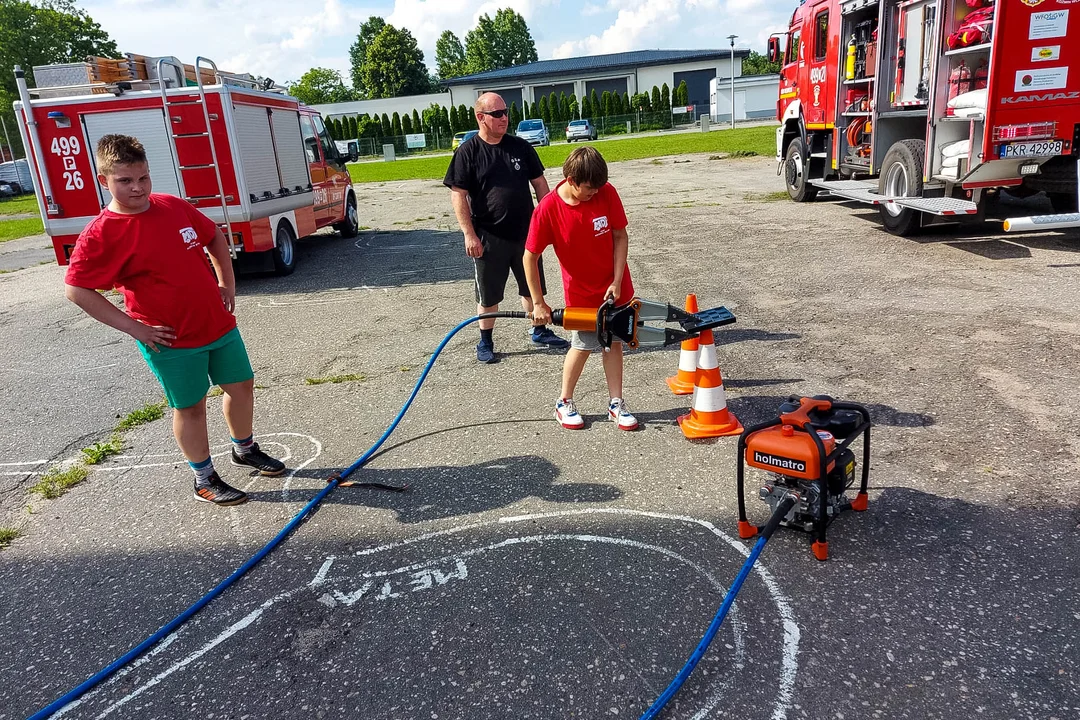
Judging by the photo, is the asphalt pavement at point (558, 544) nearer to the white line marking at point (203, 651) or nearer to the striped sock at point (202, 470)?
the white line marking at point (203, 651)

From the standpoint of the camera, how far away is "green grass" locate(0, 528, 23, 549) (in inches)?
142

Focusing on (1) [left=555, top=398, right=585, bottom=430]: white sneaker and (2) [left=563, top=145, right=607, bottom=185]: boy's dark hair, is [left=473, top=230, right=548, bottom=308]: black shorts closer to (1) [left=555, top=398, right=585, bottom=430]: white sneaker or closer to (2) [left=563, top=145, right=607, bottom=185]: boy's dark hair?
(1) [left=555, top=398, right=585, bottom=430]: white sneaker

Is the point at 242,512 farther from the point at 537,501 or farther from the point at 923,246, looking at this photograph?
the point at 923,246

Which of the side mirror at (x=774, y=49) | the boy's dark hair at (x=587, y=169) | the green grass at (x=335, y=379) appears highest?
the side mirror at (x=774, y=49)

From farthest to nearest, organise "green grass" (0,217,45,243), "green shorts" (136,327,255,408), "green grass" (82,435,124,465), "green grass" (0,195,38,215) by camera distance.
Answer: "green grass" (0,195,38,215), "green grass" (0,217,45,243), "green grass" (82,435,124,465), "green shorts" (136,327,255,408)

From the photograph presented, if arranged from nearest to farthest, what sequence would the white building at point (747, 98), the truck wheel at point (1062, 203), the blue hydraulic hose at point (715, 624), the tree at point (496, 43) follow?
the blue hydraulic hose at point (715, 624)
the truck wheel at point (1062, 203)
the white building at point (747, 98)
the tree at point (496, 43)

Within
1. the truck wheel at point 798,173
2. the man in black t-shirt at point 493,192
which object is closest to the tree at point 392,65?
the truck wheel at point 798,173

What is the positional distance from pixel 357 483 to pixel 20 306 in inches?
321

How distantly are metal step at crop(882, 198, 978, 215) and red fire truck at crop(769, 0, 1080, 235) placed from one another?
2cm

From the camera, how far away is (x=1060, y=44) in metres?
7.43

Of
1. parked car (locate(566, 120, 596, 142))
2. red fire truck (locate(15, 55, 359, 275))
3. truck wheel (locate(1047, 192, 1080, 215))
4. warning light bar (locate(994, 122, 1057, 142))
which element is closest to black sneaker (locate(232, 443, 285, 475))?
red fire truck (locate(15, 55, 359, 275))

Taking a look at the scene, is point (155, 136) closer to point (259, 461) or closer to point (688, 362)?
point (259, 461)

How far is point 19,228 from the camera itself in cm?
2069

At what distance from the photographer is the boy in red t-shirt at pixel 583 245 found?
13.2ft
